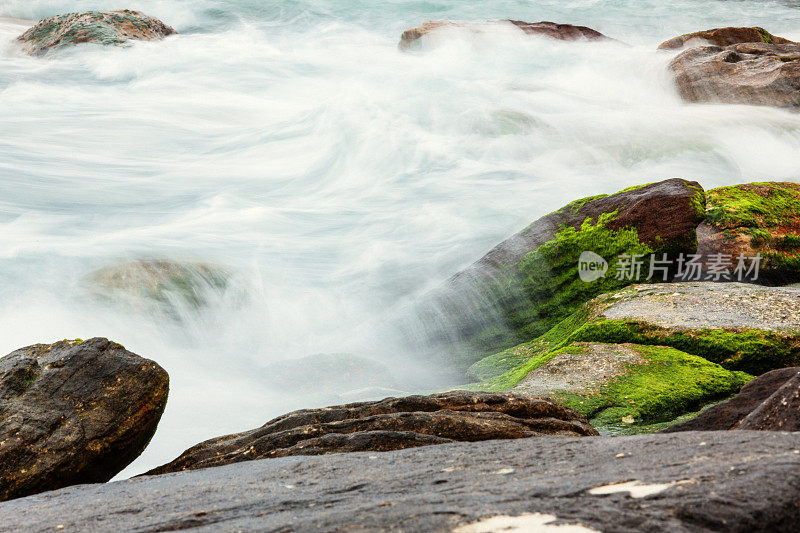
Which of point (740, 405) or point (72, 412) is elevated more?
point (72, 412)

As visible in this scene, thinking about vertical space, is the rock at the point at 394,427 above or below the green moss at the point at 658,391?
above

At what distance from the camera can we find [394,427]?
13.0 ft

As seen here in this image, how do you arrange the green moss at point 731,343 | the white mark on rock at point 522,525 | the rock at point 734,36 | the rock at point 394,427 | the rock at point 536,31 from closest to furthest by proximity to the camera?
the white mark on rock at point 522,525
the rock at point 394,427
the green moss at point 731,343
the rock at point 734,36
the rock at point 536,31

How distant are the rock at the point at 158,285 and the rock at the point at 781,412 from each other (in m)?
7.11

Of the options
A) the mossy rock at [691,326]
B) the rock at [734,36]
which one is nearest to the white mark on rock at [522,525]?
the mossy rock at [691,326]

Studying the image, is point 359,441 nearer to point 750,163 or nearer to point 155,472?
point 155,472

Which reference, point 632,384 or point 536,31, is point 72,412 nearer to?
point 632,384

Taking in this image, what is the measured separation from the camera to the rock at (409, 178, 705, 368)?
767cm

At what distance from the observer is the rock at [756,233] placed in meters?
7.57

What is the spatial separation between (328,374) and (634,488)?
618cm

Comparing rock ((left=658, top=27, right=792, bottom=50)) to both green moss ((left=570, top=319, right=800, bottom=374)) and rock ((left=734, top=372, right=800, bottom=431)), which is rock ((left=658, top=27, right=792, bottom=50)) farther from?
rock ((left=734, top=372, right=800, bottom=431))

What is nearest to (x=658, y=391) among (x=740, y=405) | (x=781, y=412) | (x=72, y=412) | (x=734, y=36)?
(x=740, y=405)

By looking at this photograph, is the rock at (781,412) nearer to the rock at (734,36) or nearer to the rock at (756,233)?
the rock at (756,233)

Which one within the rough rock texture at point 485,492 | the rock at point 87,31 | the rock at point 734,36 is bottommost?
the rough rock texture at point 485,492
